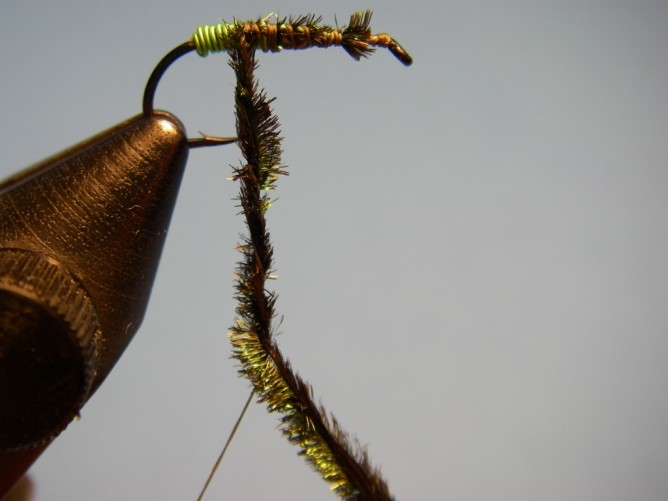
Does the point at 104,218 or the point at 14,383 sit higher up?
the point at 104,218

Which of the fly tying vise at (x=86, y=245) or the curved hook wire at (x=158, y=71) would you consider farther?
the curved hook wire at (x=158, y=71)

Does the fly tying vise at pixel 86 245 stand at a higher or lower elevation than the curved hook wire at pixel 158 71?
lower

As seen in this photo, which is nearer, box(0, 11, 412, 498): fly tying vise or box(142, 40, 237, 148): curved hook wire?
box(0, 11, 412, 498): fly tying vise

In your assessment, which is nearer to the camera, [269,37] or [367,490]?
[367,490]

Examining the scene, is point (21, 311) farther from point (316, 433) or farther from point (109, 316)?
point (316, 433)

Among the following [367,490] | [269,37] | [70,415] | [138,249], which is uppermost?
[269,37]

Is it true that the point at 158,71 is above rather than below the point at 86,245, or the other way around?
above

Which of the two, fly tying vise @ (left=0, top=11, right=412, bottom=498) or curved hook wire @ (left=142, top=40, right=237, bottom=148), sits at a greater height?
curved hook wire @ (left=142, top=40, right=237, bottom=148)

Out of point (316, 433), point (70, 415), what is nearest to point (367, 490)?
point (316, 433)
